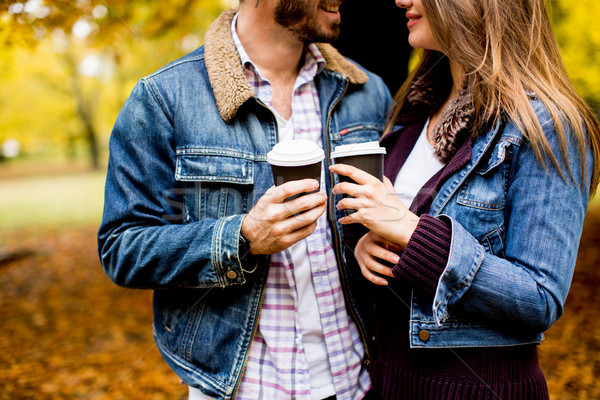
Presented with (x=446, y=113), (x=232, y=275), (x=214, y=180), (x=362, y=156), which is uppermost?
(x=446, y=113)

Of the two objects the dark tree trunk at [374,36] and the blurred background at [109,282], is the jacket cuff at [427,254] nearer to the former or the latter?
the blurred background at [109,282]

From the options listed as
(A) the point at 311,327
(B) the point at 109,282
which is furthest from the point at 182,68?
(B) the point at 109,282

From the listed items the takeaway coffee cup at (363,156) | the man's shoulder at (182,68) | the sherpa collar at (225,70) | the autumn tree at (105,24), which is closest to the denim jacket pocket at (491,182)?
the takeaway coffee cup at (363,156)

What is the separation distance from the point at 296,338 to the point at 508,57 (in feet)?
4.87

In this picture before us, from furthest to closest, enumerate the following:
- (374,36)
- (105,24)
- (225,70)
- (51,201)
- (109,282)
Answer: (51,201) → (109,282) → (105,24) → (374,36) → (225,70)

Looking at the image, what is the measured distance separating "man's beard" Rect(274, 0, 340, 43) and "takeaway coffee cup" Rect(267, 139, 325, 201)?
2.72 feet

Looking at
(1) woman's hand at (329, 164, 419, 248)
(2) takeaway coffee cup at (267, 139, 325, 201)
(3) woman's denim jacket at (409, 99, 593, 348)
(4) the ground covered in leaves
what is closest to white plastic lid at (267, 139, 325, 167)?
(2) takeaway coffee cup at (267, 139, 325, 201)

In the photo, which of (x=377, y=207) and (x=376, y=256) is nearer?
(x=377, y=207)

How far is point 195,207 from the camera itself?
6.67 feet

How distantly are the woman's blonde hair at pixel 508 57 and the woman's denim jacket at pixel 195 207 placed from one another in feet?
2.77

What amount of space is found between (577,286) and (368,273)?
24.7ft

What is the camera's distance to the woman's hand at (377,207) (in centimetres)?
168

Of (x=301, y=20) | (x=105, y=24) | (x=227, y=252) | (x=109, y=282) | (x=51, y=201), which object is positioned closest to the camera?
(x=227, y=252)

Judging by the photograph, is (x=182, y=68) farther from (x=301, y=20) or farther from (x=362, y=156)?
(x=362, y=156)
